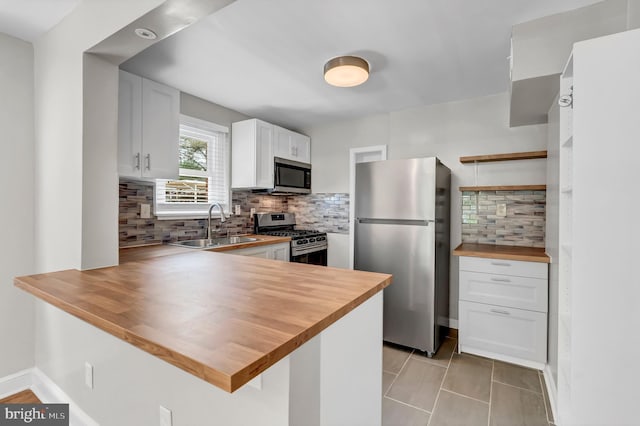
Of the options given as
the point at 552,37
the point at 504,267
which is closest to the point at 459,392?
the point at 504,267

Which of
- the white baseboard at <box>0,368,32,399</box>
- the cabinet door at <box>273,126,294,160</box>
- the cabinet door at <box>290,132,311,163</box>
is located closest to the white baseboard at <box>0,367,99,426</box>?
the white baseboard at <box>0,368,32,399</box>

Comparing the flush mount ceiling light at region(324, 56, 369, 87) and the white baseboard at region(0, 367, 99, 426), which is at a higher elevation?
the flush mount ceiling light at region(324, 56, 369, 87)

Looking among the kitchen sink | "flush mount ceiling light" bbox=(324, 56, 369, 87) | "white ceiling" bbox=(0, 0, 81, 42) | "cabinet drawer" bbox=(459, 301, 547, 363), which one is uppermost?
"white ceiling" bbox=(0, 0, 81, 42)

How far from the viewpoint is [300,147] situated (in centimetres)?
408

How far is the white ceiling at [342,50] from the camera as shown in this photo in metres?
1.73

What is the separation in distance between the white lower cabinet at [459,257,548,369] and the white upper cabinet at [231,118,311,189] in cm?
229

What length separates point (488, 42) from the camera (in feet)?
6.74

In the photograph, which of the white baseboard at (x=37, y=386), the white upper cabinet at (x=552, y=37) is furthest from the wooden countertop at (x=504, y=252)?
the white baseboard at (x=37, y=386)

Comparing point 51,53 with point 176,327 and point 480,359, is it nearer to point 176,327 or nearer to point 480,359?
point 176,327

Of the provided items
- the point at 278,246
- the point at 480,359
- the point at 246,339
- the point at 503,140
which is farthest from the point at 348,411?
the point at 503,140

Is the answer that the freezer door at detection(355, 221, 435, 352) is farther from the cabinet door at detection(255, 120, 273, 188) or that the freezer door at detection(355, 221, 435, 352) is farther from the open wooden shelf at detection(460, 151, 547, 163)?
the cabinet door at detection(255, 120, 273, 188)

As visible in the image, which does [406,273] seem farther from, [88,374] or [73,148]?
[73,148]

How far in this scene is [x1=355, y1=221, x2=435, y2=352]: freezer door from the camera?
104 inches

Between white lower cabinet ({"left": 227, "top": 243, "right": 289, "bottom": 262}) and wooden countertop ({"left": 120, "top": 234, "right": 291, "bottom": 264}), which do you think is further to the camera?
white lower cabinet ({"left": 227, "top": 243, "right": 289, "bottom": 262})
